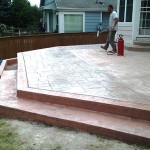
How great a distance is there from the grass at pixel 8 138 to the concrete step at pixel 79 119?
1.19ft

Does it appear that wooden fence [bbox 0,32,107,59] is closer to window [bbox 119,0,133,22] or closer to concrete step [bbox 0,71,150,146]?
window [bbox 119,0,133,22]

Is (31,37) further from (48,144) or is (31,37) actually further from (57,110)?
(48,144)

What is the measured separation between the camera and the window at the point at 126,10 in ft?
32.4

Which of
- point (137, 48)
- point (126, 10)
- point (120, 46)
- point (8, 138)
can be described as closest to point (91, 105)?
point (8, 138)

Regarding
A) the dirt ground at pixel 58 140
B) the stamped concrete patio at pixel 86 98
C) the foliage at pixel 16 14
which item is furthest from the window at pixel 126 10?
the foliage at pixel 16 14

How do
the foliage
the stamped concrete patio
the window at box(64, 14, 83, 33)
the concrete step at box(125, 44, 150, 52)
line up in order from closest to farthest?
the stamped concrete patio → the concrete step at box(125, 44, 150, 52) → the window at box(64, 14, 83, 33) → the foliage

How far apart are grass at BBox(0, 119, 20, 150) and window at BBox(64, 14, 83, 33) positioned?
1332cm

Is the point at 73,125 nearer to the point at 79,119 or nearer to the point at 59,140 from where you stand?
the point at 79,119

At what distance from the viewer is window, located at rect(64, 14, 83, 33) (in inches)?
650

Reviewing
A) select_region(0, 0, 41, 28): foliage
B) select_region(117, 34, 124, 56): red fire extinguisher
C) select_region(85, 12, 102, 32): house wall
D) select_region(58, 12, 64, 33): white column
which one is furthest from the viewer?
select_region(0, 0, 41, 28): foliage

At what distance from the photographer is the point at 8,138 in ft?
11.2

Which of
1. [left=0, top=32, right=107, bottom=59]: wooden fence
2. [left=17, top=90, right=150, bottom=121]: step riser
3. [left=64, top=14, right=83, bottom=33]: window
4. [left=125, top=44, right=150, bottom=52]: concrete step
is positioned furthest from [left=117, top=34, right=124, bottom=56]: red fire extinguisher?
[left=64, top=14, right=83, bottom=33]: window

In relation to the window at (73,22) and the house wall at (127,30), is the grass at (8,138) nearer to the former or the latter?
the house wall at (127,30)

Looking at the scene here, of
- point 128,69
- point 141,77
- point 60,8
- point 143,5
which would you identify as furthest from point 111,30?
point 60,8
